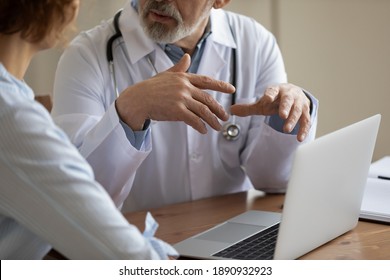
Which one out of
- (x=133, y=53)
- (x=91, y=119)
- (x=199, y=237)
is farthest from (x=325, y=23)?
(x=199, y=237)

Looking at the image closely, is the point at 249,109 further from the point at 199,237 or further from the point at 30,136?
the point at 30,136

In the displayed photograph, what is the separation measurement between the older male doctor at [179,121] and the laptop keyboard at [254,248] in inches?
12.2

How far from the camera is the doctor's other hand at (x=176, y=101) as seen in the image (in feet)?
5.09

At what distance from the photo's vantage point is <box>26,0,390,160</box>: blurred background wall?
331 centimetres

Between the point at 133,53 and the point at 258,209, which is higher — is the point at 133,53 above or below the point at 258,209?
above

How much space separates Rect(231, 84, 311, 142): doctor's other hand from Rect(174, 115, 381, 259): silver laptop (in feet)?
0.76

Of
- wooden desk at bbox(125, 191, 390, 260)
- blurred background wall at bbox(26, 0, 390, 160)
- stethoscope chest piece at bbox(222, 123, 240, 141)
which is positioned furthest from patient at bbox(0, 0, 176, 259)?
blurred background wall at bbox(26, 0, 390, 160)

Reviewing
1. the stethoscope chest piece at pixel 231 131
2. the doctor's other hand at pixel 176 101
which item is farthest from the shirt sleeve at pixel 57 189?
the stethoscope chest piece at pixel 231 131

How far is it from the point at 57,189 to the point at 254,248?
1.52 feet

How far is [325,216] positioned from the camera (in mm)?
1371

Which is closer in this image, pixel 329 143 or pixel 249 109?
pixel 329 143

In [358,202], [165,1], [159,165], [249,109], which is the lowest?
[159,165]

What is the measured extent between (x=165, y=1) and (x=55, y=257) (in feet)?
2.59
